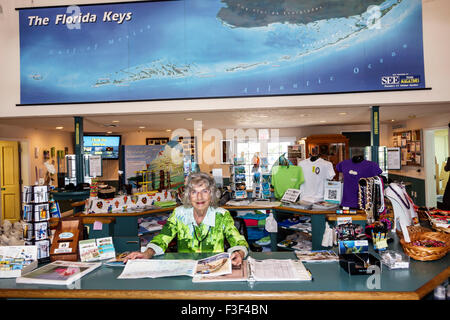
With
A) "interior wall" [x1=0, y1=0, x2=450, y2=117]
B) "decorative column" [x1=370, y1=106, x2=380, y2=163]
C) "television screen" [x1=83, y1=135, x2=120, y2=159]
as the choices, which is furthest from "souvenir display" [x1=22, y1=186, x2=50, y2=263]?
"television screen" [x1=83, y1=135, x2=120, y2=159]

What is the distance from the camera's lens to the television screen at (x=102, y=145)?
8.36 metres

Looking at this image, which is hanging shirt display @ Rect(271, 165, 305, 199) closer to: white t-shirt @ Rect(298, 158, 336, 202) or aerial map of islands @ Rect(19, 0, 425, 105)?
white t-shirt @ Rect(298, 158, 336, 202)

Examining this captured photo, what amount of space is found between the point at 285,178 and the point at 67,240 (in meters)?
3.77

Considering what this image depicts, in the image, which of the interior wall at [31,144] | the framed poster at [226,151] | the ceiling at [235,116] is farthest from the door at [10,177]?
the framed poster at [226,151]

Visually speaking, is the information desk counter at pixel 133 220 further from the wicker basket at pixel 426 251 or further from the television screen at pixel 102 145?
the television screen at pixel 102 145

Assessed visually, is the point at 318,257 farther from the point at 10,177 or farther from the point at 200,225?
the point at 10,177

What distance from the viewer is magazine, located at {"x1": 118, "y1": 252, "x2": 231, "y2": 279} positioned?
1930mm

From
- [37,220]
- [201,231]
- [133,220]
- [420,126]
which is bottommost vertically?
[133,220]

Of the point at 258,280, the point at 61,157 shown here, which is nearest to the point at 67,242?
the point at 258,280

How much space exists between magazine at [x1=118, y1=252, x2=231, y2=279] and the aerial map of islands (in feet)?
10.4

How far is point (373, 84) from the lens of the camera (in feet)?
15.3

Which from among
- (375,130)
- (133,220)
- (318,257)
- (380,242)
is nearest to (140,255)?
(318,257)

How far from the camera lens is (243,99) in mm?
4820
